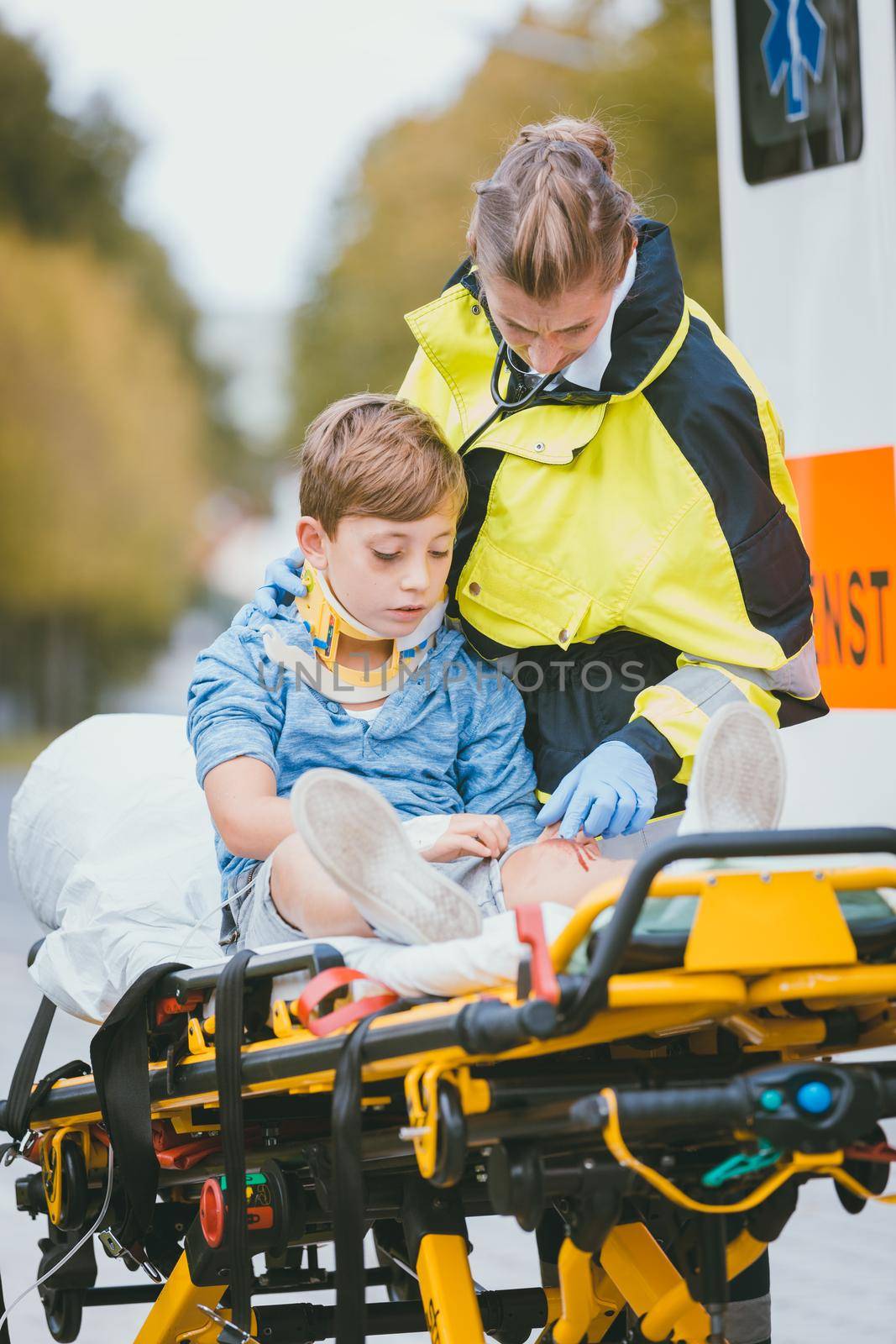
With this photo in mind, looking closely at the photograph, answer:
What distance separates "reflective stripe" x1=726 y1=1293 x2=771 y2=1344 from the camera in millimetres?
2666

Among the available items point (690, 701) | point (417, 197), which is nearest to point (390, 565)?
point (690, 701)

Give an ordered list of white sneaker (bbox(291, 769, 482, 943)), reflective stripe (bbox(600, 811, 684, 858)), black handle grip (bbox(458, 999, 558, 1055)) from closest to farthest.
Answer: black handle grip (bbox(458, 999, 558, 1055))
white sneaker (bbox(291, 769, 482, 943))
reflective stripe (bbox(600, 811, 684, 858))

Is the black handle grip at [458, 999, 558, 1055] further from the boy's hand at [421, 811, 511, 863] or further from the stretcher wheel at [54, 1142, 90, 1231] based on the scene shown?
the stretcher wheel at [54, 1142, 90, 1231]

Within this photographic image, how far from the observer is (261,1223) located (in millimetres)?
2303

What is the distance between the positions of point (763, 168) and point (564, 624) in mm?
1441

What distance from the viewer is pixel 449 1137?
173cm

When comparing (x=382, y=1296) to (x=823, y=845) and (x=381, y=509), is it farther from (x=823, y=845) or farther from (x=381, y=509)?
(x=823, y=845)

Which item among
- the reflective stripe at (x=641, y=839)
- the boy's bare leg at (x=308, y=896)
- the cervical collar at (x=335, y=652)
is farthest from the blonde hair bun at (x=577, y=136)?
the boy's bare leg at (x=308, y=896)

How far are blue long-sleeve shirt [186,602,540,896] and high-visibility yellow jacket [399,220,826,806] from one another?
0.27 feet

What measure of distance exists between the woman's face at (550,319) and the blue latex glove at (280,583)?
0.50m

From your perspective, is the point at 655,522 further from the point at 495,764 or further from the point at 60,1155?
the point at 60,1155

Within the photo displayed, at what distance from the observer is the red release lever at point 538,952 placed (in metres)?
1.65

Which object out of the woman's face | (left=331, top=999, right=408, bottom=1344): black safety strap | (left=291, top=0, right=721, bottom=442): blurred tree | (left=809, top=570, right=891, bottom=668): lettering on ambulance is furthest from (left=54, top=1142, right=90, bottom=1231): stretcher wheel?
(left=291, top=0, right=721, bottom=442): blurred tree

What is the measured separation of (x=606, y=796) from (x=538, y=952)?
2.07ft
